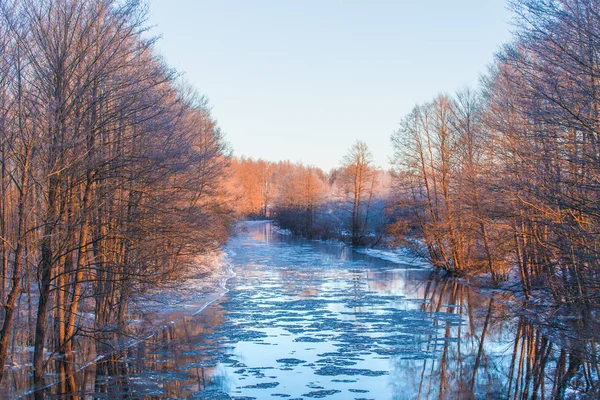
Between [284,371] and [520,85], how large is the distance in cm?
841

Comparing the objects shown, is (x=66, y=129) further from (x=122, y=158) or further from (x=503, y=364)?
(x=503, y=364)

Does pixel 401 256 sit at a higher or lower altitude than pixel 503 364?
higher

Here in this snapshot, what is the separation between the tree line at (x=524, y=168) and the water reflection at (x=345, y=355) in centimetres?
175

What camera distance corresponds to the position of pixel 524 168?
13844 mm

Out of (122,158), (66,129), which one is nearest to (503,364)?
(122,158)

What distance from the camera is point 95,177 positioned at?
37.0 ft

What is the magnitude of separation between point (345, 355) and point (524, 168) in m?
6.55

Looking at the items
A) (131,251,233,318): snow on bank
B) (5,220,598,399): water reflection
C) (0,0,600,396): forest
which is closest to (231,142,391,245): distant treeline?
(131,251,233,318): snow on bank

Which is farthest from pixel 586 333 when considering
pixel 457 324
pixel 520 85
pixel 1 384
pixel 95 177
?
pixel 1 384

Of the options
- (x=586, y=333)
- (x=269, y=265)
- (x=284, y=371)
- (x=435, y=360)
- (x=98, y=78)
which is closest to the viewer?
(x=586, y=333)

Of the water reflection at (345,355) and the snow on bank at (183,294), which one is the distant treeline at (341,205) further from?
the water reflection at (345,355)

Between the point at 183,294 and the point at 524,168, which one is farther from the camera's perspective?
the point at 183,294

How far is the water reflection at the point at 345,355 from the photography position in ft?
34.8

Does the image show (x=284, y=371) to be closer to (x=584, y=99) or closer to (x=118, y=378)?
(x=118, y=378)
